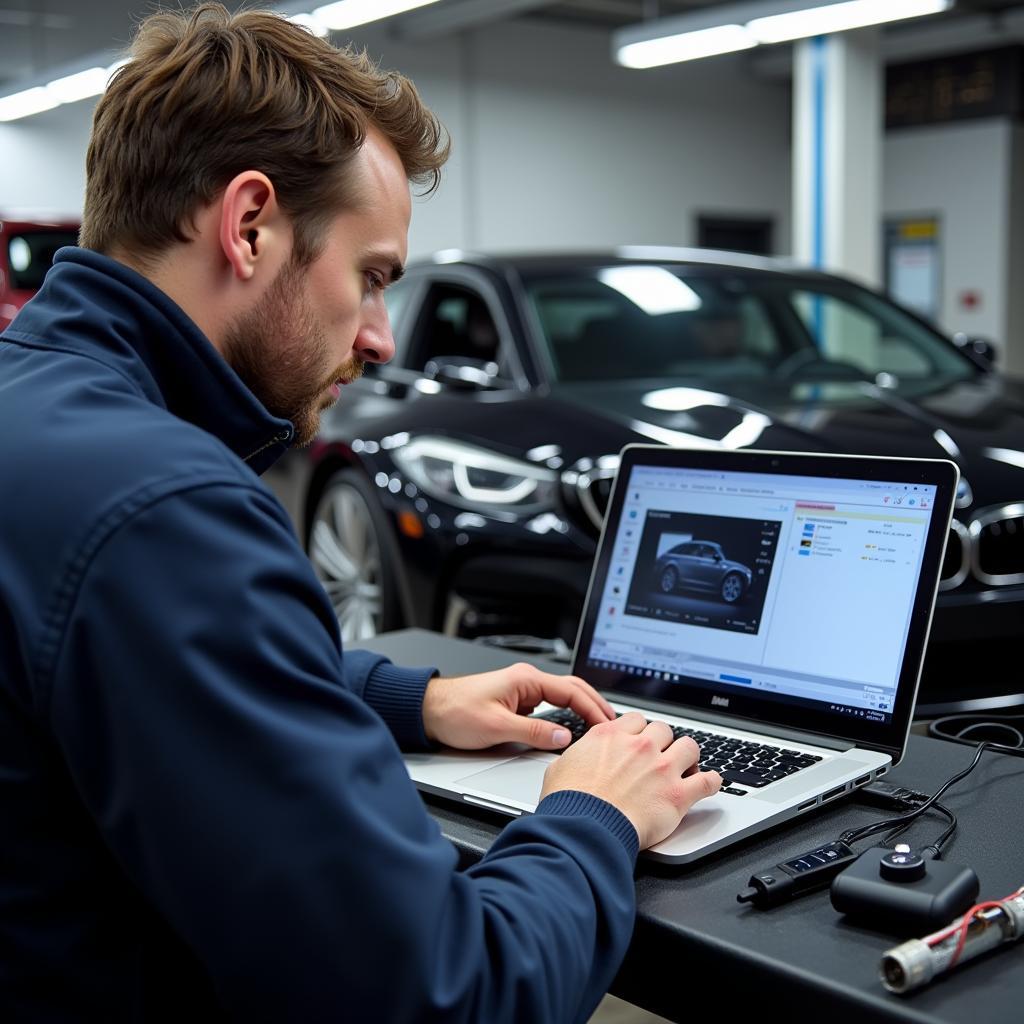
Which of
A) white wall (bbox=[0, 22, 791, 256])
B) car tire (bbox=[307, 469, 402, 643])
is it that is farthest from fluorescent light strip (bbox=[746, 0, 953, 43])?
white wall (bbox=[0, 22, 791, 256])

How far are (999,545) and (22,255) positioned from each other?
7.51 metres

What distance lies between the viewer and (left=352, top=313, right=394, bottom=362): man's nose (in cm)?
119

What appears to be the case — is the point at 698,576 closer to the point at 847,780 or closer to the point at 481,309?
the point at 847,780

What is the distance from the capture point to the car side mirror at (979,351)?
4000 mm

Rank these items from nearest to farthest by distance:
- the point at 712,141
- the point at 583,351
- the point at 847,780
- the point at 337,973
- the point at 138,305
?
the point at 337,973 → the point at 138,305 → the point at 847,780 → the point at 583,351 → the point at 712,141

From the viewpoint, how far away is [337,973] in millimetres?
740

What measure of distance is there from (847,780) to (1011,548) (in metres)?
1.59

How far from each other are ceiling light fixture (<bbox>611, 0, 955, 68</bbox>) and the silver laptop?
5713mm

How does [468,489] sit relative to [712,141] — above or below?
below

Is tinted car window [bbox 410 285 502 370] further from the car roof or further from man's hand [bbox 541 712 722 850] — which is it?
man's hand [bbox 541 712 722 850]

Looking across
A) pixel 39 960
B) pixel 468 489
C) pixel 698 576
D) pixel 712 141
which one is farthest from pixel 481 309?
pixel 712 141

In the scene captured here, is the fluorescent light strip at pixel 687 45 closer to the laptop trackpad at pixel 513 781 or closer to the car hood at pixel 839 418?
the car hood at pixel 839 418

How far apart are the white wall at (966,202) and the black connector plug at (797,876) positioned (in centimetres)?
1101

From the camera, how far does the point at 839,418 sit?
291cm
